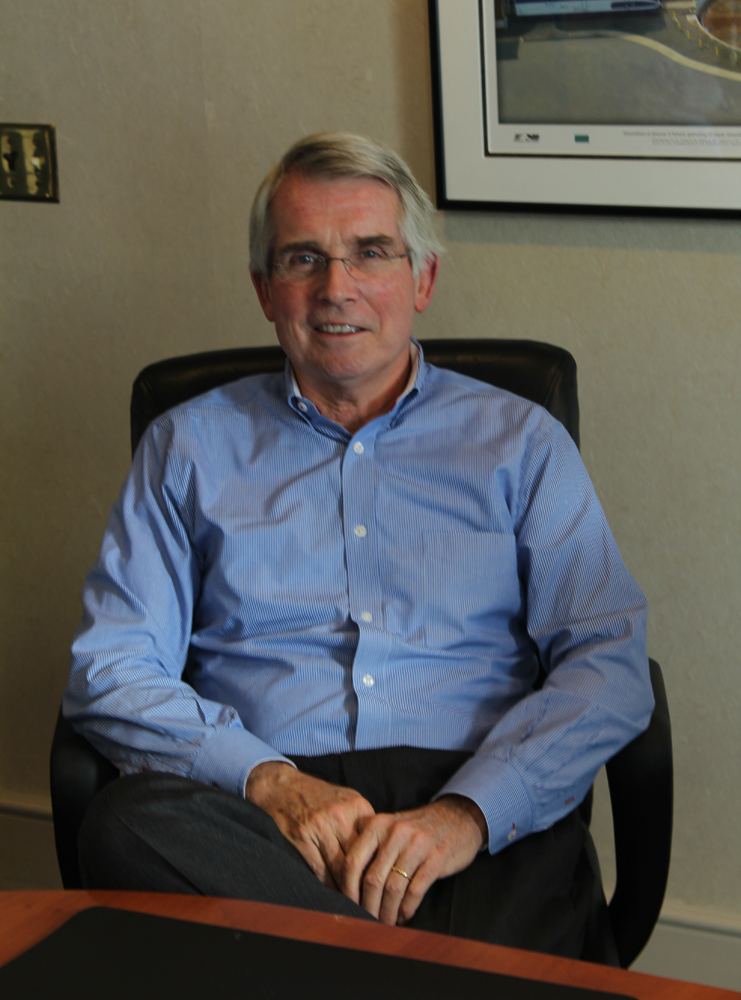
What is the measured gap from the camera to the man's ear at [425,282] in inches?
61.2

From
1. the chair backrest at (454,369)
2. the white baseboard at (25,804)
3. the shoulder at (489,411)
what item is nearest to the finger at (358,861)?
the shoulder at (489,411)

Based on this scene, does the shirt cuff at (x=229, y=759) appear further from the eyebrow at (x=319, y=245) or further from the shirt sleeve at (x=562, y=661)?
the eyebrow at (x=319, y=245)

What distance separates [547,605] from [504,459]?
0.22 m

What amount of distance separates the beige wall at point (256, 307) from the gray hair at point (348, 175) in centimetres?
30

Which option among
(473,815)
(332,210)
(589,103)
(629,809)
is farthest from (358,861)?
(589,103)

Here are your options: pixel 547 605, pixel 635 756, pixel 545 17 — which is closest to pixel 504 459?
pixel 547 605

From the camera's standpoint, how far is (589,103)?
1.66m

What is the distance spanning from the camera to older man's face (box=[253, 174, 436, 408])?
4.73ft

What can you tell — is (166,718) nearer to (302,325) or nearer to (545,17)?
(302,325)

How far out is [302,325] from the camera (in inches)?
58.1

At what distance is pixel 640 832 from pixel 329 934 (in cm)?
53

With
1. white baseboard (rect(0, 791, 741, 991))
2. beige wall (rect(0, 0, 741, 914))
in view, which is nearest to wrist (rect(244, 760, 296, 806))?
beige wall (rect(0, 0, 741, 914))

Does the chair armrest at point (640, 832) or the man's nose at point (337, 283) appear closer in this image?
the chair armrest at point (640, 832)

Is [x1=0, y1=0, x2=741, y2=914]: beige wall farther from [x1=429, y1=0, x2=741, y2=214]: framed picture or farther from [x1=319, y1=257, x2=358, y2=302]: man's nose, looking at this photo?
[x1=319, y1=257, x2=358, y2=302]: man's nose
